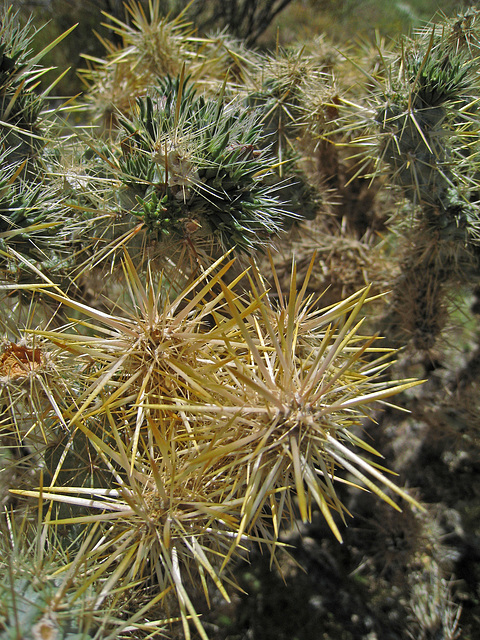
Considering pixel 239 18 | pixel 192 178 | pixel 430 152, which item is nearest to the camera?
pixel 192 178

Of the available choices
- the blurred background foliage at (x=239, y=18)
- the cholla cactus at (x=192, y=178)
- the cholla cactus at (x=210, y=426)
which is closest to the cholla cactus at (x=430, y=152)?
the cholla cactus at (x=192, y=178)

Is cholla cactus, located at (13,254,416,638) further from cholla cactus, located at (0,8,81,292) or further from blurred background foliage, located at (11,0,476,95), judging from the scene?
blurred background foliage, located at (11,0,476,95)

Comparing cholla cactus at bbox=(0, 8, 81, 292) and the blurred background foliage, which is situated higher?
the blurred background foliage

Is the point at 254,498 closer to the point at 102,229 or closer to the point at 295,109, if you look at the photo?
the point at 102,229

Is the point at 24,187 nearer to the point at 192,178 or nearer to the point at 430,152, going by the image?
the point at 192,178

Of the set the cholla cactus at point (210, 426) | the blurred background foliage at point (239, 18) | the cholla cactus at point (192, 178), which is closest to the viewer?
the cholla cactus at point (210, 426)

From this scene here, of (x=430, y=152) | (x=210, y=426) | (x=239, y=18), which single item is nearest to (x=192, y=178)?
(x=210, y=426)

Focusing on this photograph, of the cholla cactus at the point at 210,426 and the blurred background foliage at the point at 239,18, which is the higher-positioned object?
the blurred background foliage at the point at 239,18

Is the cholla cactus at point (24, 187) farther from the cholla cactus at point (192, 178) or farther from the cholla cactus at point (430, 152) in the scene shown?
the cholla cactus at point (430, 152)

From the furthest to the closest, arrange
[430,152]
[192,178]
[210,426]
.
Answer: [430,152] → [192,178] → [210,426]

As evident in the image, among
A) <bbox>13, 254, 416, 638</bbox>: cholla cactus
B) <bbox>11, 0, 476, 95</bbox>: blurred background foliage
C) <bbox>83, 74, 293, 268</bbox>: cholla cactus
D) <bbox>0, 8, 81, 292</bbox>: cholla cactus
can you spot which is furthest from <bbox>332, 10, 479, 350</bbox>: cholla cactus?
<bbox>11, 0, 476, 95</bbox>: blurred background foliage

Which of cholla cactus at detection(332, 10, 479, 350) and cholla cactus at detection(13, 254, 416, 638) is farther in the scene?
cholla cactus at detection(332, 10, 479, 350)

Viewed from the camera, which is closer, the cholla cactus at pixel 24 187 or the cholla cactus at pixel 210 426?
the cholla cactus at pixel 210 426

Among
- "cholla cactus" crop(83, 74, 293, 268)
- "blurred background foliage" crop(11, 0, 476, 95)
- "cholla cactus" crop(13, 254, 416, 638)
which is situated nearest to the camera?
"cholla cactus" crop(13, 254, 416, 638)
